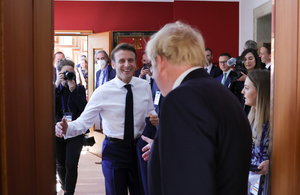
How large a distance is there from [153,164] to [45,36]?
1.96ft

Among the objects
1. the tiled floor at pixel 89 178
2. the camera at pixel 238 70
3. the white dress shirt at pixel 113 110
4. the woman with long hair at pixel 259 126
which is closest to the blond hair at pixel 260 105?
the woman with long hair at pixel 259 126

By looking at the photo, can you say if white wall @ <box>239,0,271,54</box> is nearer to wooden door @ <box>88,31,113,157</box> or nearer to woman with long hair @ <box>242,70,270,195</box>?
wooden door @ <box>88,31,113,157</box>

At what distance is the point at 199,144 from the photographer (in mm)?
983

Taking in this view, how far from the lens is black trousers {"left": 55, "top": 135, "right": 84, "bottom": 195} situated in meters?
3.17

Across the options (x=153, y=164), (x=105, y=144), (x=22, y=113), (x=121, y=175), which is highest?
(x=22, y=113)

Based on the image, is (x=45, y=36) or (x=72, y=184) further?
(x=72, y=184)

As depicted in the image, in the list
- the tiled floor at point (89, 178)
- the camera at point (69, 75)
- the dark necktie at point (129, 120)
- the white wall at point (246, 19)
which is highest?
the white wall at point (246, 19)

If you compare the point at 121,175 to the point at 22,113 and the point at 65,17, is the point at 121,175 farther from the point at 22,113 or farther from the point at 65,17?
the point at 65,17

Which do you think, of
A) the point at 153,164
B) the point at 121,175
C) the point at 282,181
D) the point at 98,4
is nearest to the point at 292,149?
the point at 282,181

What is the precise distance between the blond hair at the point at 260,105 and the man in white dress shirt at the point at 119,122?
0.64m

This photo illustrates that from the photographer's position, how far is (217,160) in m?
1.06

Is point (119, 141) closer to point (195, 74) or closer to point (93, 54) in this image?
point (195, 74)

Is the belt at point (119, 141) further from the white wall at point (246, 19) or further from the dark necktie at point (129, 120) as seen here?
the white wall at point (246, 19)

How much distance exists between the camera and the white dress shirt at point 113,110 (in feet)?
7.83
